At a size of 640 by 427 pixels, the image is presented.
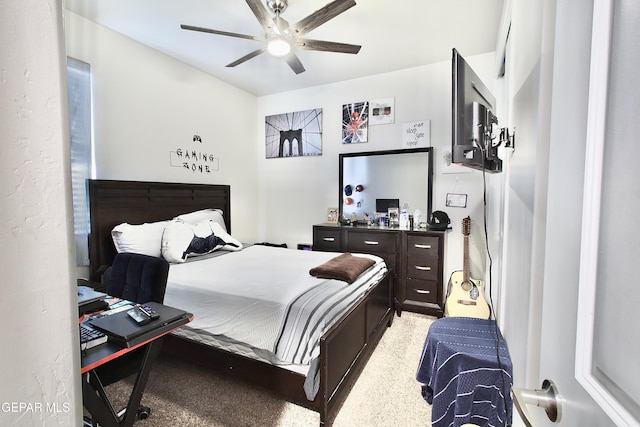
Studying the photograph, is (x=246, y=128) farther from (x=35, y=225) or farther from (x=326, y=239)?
(x=35, y=225)

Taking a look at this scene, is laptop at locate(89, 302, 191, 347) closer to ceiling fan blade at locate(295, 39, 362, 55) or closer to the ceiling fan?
the ceiling fan

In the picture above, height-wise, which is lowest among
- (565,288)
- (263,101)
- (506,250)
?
(506,250)

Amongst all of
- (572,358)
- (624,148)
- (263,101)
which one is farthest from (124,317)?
(263,101)

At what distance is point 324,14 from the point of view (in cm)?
184

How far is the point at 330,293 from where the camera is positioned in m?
1.83

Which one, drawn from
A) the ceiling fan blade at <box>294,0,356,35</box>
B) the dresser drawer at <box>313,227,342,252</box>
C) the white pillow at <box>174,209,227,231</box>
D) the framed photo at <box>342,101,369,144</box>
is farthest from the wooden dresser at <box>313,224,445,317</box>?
the ceiling fan blade at <box>294,0,356,35</box>

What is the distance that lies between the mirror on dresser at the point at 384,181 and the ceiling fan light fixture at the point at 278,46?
1.71 metres

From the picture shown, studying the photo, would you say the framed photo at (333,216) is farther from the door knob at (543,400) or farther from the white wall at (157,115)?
the door knob at (543,400)

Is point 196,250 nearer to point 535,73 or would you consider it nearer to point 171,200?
point 171,200

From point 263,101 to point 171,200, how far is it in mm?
2104

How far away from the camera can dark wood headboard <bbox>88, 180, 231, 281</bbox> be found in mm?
2428

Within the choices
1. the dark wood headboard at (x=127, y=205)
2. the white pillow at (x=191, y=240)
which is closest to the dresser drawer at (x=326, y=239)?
the white pillow at (x=191, y=240)

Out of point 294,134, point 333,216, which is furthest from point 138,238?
point 294,134

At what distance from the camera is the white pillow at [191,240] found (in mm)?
2519
